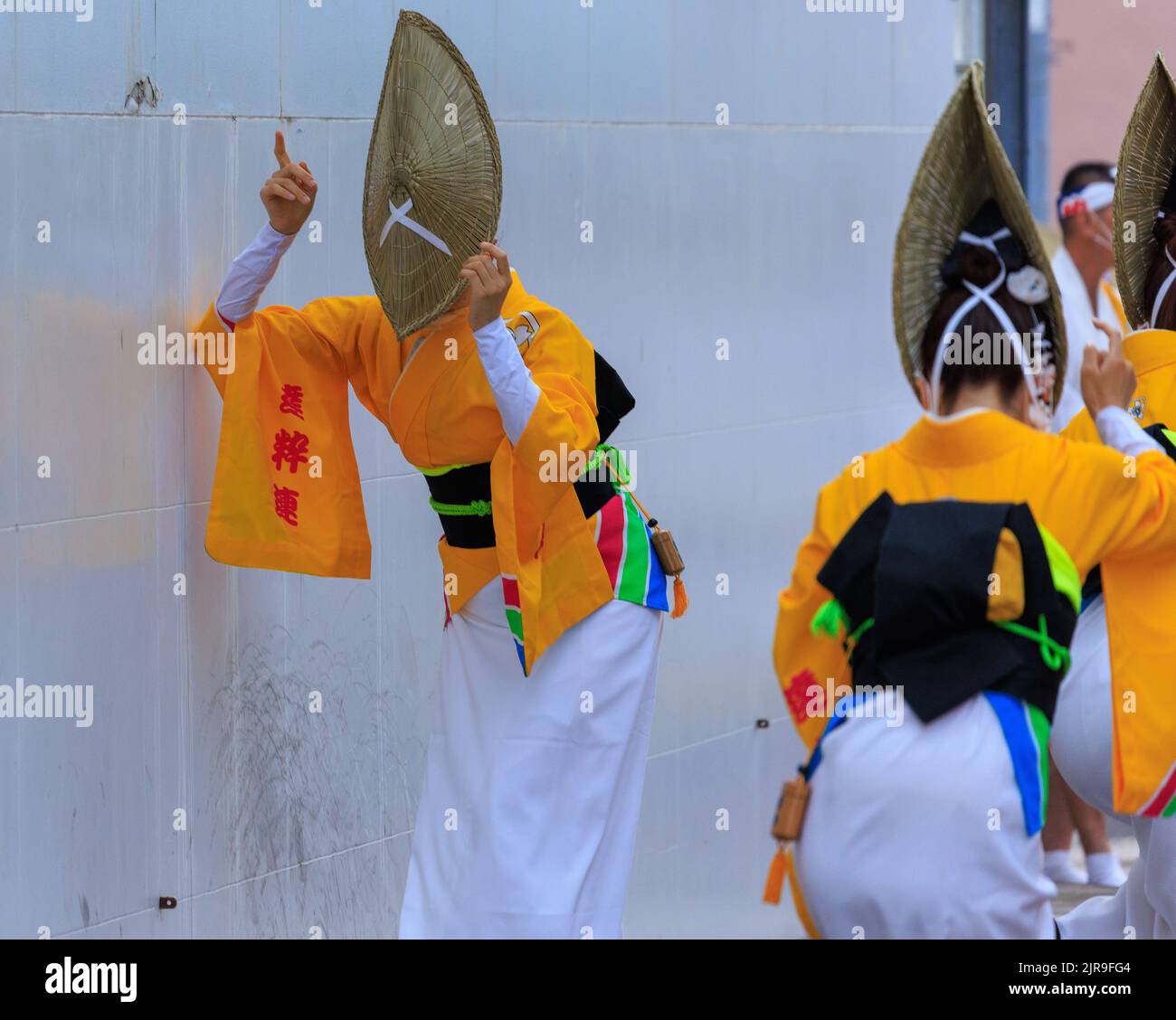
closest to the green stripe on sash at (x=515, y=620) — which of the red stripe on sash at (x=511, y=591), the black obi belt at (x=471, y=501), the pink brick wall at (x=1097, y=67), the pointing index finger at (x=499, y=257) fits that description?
the red stripe on sash at (x=511, y=591)

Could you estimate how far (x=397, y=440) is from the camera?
4457mm

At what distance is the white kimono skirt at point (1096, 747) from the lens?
14.0ft

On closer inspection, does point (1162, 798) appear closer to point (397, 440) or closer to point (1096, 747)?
point (1096, 747)

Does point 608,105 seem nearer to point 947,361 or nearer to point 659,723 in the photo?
point 659,723

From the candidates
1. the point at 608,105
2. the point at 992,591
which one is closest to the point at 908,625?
the point at 992,591

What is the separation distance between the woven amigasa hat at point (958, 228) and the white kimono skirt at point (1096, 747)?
0.79 m

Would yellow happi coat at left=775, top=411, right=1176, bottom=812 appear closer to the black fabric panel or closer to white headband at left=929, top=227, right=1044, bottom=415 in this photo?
white headband at left=929, top=227, right=1044, bottom=415

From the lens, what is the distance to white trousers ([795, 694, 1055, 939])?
134 inches

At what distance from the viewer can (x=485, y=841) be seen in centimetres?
436

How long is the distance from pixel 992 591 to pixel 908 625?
0.47 feet

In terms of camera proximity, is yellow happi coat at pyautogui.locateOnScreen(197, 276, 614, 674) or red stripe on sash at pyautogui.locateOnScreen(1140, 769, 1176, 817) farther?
yellow happi coat at pyautogui.locateOnScreen(197, 276, 614, 674)

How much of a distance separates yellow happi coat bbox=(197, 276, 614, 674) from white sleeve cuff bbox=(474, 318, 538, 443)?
0.03 meters

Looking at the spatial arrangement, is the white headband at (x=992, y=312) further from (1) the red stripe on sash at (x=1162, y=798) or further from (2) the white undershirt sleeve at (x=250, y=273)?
(2) the white undershirt sleeve at (x=250, y=273)

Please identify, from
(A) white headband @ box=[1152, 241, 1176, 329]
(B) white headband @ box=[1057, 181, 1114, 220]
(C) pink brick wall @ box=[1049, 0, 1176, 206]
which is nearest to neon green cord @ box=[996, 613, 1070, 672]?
(A) white headband @ box=[1152, 241, 1176, 329]
